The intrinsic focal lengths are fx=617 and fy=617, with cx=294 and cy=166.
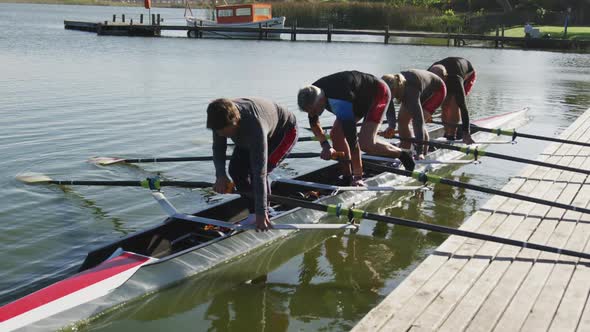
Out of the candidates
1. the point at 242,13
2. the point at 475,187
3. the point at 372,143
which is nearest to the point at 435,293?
the point at 475,187

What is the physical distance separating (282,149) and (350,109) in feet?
4.85

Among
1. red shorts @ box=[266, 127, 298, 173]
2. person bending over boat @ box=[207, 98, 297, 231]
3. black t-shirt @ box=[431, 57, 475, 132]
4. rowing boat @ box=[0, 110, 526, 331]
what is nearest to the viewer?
rowing boat @ box=[0, 110, 526, 331]

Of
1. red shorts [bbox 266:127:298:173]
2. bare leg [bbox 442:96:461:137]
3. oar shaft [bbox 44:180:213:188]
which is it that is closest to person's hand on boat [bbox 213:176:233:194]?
red shorts [bbox 266:127:298:173]

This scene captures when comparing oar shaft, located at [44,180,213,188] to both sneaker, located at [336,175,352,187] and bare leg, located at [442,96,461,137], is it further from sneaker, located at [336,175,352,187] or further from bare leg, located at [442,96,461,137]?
bare leg, located at [442,96,461,137]

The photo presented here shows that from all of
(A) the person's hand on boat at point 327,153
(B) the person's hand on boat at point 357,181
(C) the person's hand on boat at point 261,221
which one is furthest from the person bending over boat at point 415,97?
(C) the person's hand on boat at point 261,221

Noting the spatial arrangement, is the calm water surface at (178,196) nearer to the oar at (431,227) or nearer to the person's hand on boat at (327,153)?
the oar at (431,227)

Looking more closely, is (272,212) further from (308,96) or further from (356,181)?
(308,96)

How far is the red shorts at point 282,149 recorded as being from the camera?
→ 7074 mm

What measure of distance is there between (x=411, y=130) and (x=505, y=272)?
16.1 feet

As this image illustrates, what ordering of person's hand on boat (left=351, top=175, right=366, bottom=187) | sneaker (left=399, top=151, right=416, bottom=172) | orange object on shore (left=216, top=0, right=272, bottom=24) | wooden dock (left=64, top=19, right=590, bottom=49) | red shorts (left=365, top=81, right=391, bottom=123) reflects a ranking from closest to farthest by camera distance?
1. red shorts (left=365, top=81, right=391, bottom=123)
2. person's hand on boat (left=351, top=175, right=366, bottom=187)
3. sneaker (left=399, top=151, right=416, bottom=172)
4. wooden dock (left=64, top=19, right=590, bottom=49)
5. orange object on shore (left=216, top=0, right=272, bottom=24)

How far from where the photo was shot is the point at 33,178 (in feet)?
33.3

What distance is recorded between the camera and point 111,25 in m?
49.2

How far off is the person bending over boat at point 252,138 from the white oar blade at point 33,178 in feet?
15.1

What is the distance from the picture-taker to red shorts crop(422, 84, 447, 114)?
10930 millimetres
